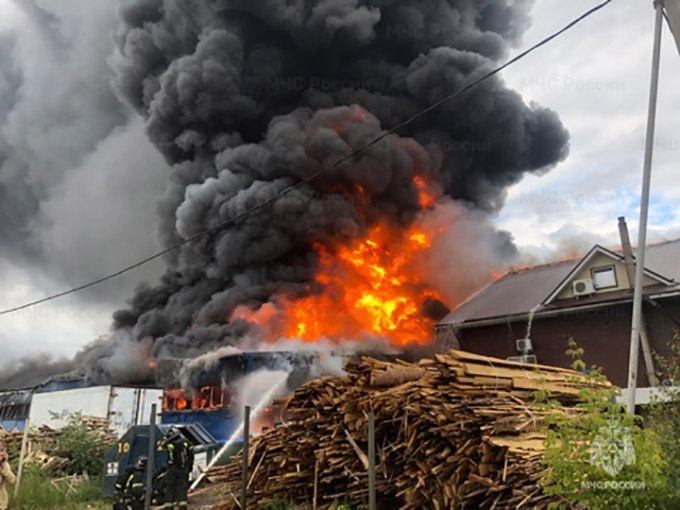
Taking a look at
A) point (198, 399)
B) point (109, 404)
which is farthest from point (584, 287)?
point (109, 404)

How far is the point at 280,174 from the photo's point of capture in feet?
91.1

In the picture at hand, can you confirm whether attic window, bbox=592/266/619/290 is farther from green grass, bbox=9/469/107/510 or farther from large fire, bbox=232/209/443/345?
green grass, bbox=9/469/107/510

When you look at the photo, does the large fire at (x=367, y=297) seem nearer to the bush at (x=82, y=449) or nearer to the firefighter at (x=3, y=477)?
the bush at (x=82, y=449)

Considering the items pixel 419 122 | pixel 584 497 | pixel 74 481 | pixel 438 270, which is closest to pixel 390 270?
pixel 438 270

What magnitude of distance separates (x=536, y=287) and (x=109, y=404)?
50.9ft

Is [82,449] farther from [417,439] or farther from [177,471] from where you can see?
[417,439]

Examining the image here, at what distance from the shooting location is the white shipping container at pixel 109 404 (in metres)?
16.3

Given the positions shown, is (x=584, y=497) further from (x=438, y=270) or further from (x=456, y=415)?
(x=438, y=270)

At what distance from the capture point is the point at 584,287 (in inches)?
640

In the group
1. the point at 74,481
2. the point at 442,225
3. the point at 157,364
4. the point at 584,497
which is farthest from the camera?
the point at 442,225

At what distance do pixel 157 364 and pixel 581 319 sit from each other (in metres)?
17.2

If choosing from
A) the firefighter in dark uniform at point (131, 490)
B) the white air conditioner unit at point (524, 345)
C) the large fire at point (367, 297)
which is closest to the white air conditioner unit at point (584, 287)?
the white air conditioner unit at point (524, 345)

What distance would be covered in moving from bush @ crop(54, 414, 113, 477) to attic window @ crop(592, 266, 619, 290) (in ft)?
50.0

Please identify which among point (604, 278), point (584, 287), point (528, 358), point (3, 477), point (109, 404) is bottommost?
point (3, 477)
